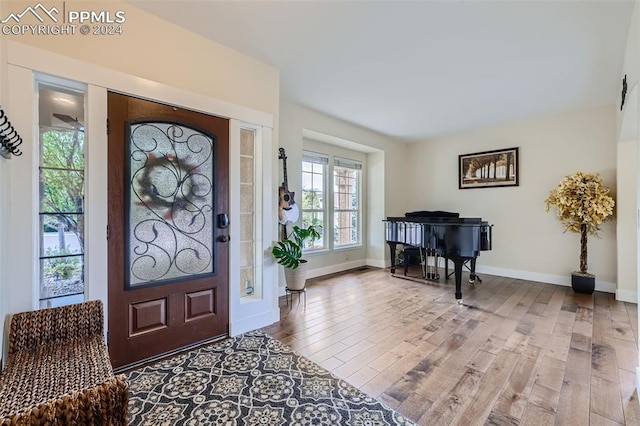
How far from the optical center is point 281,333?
264 centimetres

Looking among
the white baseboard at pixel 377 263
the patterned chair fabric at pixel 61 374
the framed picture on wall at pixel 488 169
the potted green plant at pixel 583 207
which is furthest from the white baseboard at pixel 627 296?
the patterned chair fabric at pixel 61 374

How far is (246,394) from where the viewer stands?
176 centimetres

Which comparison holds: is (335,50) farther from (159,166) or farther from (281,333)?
(281,333)

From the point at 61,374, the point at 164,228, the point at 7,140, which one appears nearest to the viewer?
the point at 61,374

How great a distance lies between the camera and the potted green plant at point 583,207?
3.65m

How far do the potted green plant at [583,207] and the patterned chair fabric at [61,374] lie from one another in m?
5.10

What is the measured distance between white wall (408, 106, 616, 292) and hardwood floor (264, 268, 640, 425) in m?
0.68

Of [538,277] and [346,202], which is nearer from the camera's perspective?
[538,277]

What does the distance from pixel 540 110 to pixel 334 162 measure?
10.8ft

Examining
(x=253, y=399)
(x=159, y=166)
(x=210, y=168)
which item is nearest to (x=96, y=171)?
(x=159, y=166)

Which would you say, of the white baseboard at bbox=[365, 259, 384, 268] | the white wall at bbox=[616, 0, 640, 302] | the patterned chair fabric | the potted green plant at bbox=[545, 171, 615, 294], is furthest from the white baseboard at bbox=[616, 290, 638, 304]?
the patterned chair fabric

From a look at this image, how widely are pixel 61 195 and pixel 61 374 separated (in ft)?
4.04

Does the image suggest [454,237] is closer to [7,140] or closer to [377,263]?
[377,263]

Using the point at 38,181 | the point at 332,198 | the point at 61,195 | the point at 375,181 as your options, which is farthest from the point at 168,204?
the point at 375,181
